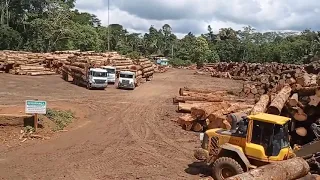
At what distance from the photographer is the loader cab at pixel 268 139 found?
1073 centimetres

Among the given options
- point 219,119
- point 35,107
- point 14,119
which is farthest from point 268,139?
point 14,119

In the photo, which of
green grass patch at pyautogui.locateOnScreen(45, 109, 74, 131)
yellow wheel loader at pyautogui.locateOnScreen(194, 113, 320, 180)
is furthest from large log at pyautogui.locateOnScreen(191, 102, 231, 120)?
yellow wheel loader at pyautogui.locateOnScreen(194, 113, 320, 180)

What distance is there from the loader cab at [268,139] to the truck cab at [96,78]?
1019 inches

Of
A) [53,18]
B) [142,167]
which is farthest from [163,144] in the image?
[53,18]

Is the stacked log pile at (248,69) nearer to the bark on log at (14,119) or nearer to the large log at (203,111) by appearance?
the large log at (203,111)

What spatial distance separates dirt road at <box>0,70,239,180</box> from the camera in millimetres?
13641

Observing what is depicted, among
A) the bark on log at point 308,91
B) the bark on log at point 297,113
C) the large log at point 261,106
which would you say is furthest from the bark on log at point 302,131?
the bark on log at point 308,91

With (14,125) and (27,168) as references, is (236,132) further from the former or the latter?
(14,125)

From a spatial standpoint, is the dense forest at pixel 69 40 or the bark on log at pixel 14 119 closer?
the bark on log at pixel 14 119

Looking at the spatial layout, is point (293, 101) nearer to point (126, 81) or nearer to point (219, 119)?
point (219, 119)

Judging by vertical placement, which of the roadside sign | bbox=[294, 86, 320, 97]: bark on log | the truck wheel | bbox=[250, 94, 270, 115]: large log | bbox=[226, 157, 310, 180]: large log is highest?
bbox=[294, 86, 320, 97]: bark on log

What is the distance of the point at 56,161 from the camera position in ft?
48.5

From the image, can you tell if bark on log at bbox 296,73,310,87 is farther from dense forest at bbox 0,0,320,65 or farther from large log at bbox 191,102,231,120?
dense forest at bbox 0,0,320,65

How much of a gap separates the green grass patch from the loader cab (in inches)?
464
